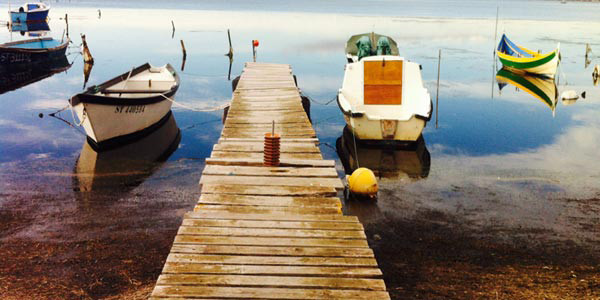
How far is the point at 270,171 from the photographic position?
9781 mm

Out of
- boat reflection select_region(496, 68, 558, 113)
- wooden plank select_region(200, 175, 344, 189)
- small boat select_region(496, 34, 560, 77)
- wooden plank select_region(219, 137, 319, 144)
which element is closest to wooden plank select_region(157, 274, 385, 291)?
wooden plank select_region(200, 175, 344, 189)

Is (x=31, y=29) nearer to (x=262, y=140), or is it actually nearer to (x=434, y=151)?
(x=434, y=151)

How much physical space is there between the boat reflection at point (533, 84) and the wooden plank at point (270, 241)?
70.9 feet

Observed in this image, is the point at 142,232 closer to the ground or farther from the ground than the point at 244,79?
closer to the ground

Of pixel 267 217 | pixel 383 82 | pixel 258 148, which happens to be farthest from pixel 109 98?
pixel 267 217

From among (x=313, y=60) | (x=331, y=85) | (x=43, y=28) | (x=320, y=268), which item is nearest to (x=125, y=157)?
(x=320, y=268)

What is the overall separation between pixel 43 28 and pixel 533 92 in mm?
61157

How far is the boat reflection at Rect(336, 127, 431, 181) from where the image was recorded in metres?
15.5

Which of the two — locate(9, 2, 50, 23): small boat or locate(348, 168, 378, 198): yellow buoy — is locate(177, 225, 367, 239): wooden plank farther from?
locate(9, 2, 50, 23): small boat

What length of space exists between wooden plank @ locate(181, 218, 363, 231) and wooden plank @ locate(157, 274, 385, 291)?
4.58 ft

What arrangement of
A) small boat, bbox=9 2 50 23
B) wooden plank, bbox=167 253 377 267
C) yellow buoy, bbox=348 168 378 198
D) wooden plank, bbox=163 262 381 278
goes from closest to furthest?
1. wooden plank, bbox=163 262 381 278
2. wooden plank, bbox=167 253 377 267
3. yellow buoy, bbox=348 168 378 198
4. small boat, bbox=9 2 50 23

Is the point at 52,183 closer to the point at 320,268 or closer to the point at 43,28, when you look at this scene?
the point at 320,268

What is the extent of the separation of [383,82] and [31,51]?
28.4m

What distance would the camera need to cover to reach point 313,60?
41.4 metres
